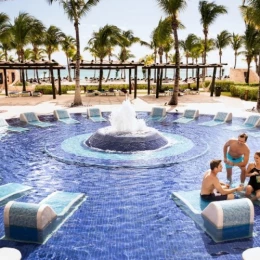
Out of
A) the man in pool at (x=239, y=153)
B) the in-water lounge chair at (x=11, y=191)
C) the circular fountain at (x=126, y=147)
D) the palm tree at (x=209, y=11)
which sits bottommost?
the in-water lounge chair at (x=11, y=191)

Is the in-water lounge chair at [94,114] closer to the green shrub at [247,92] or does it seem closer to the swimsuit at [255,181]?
the swimsuit at [255,181]

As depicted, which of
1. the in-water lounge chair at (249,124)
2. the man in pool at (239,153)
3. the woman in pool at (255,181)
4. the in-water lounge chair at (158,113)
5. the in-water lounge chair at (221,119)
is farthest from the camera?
the in-water lounge chair at (158,113)

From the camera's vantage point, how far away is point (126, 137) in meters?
12.4

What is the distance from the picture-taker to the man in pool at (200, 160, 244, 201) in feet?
23.3

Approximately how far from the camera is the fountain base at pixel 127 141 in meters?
12.2

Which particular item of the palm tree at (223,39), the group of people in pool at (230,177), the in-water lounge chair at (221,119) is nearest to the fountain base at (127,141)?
the group of people in pool at (230,177)

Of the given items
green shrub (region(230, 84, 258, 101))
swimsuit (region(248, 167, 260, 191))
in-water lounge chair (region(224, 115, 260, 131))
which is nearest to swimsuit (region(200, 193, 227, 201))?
swimsuit (region(248, 167, 260, 191))

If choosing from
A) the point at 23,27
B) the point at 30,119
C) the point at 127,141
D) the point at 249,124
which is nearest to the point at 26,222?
the point at 127,141

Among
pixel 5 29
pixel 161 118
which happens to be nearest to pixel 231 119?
pixel 161 118

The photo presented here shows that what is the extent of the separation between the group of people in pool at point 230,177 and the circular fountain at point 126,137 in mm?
4114

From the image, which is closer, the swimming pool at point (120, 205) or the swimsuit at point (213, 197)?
the swimming pool at point (120, 205)

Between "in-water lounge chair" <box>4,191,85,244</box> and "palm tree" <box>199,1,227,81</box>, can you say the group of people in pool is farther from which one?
"palm tree" <box>199,1,227,81</box>

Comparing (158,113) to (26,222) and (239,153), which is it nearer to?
(239,153)

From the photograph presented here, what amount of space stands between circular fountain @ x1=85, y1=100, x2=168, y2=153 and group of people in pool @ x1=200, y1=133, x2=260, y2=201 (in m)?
4.11
